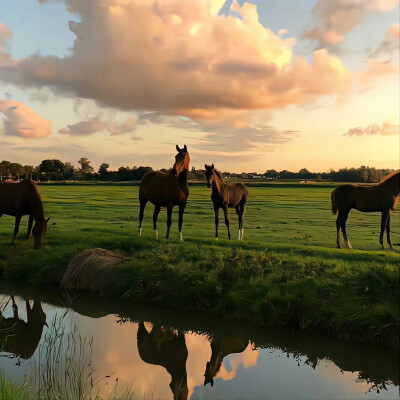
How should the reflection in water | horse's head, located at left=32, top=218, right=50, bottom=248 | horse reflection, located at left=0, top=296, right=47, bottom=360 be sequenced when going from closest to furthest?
the reflection in water, horse reflection, located at left=0, top=296, right=47, bottom=360, horse's head, located at left=32, top=218, right=50, bottom=248

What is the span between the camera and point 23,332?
861 cm

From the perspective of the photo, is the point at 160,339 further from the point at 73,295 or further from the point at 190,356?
the point at 73,295

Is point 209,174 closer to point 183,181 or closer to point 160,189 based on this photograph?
point 183,181

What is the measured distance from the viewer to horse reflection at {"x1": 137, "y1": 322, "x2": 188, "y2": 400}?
6427 millimetres

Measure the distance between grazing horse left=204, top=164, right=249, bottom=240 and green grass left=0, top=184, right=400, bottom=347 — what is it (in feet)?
3.27

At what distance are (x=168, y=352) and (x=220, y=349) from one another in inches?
39.7

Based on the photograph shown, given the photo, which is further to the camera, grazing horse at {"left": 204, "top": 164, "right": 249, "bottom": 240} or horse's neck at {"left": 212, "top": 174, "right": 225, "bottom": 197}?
horse's neck at {"left": 212, "top": 174, "right": 225, "bottom": 197}

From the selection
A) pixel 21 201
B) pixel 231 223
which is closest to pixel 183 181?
pixel 231 223

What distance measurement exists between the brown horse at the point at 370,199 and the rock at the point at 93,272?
7.06 m

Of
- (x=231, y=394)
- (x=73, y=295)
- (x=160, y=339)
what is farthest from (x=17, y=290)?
(x=231, y=394)

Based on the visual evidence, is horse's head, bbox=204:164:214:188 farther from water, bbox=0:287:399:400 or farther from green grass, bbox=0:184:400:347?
water, bbox=0:287:399:400

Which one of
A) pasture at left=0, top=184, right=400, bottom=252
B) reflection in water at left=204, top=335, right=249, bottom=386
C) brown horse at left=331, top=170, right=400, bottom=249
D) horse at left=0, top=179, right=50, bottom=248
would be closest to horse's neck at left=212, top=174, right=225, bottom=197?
pasture at left=0, top=184, right=400, bottom=252

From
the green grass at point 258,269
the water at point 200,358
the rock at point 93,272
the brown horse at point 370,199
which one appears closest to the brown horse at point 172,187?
the green grass at point 258,269

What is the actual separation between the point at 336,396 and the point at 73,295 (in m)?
7.53
